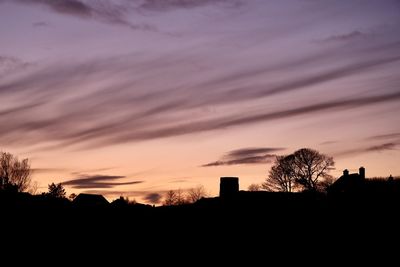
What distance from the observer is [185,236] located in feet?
78.8

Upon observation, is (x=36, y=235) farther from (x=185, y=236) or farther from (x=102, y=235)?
(x=185, y=236)

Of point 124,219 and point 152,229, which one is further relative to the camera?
point 124,219

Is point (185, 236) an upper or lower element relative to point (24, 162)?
lower

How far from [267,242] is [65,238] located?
13.2 m

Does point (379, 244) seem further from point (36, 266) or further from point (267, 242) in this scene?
point (36, 266)

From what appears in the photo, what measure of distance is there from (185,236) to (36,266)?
8148 mm

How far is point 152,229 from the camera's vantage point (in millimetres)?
26562

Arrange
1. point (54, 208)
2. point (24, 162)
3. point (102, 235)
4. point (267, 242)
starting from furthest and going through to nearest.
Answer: point (24, 162) → point (54, 208) → point (102, 235) → point (267, 242)

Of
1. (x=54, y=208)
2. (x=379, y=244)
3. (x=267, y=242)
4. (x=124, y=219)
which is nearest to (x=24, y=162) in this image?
(x=54, y=208)

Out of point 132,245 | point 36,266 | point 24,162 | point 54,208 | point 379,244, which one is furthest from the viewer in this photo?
point 24,162

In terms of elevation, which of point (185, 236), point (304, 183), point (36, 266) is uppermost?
point (304, 183)

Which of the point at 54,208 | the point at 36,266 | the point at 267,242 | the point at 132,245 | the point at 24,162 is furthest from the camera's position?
the point at 24,162

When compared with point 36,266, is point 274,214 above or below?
above

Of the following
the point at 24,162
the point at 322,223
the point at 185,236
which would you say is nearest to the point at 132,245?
the point at 185,236
